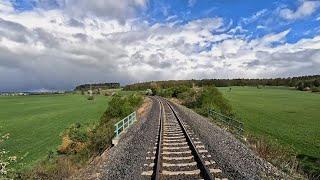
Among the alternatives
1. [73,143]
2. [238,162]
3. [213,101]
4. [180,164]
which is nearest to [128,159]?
[180,164]

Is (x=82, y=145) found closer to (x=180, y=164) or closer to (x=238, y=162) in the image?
(x=180, y=164)

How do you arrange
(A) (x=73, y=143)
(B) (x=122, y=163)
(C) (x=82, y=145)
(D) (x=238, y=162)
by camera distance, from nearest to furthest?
(D) (x=238, y=162) < (B) (x=122, y=163) < (C) (x=82, y=145) < (A) (x=73, y=143)

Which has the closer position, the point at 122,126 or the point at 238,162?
the point at 238,162

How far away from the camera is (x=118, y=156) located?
15430 mm

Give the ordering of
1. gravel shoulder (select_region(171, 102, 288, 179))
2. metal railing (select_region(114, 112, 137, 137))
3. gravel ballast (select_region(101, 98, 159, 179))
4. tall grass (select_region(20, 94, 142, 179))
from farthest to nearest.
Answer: metal railing (select_region(114, 112, 137, 137))
tall grass (select_region(20, 94, 142, 179))
gravel ballast (select_region(101, 98, 159, 179))
gravel shoulder (select_region(171, 102, 288, 179))

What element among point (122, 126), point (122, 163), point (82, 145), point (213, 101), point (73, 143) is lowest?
point (73, 143)

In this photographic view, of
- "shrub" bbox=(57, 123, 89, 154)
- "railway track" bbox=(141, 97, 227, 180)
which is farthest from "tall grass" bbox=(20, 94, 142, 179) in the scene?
"railway track" bbox=(141, 97, 227, 180)

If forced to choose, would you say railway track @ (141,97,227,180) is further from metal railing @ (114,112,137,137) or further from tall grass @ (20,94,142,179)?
metal railing @ (114,112,137,137)

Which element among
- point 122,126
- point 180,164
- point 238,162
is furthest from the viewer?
point 122,126

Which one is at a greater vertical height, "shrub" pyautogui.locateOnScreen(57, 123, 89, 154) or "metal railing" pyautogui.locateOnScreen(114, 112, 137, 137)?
"metal railing" pyautogui.locateOnScreen(114, 112, 137, 137)

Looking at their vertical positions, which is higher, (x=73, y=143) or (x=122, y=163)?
(x=122, y=163)

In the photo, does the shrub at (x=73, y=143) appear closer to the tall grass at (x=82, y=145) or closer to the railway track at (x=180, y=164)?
the tall grass at (x=82, y=145)

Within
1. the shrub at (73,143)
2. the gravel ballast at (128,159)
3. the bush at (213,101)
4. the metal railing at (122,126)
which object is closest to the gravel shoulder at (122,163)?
the gravel ballast at (128,159)

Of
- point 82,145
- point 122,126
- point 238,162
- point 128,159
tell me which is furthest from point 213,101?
point 238,162
